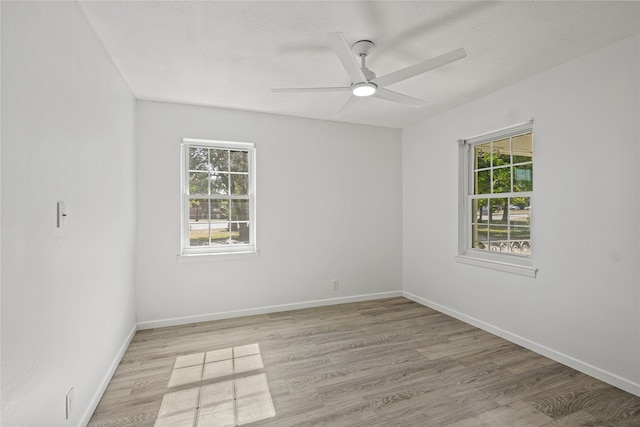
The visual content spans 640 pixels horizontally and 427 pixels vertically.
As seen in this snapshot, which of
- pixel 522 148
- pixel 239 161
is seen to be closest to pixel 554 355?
pixel 522 148

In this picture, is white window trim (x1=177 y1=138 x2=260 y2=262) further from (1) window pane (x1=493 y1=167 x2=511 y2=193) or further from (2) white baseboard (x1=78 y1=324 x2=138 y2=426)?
(1) window pane (x1=493 y1=167 x2=511 y2=193)

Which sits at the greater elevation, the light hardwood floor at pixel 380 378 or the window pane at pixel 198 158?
the window pane at pixel 198 158

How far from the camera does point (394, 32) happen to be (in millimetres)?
2244

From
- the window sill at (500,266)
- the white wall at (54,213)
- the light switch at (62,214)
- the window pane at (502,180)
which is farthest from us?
the window pane at (502,180)

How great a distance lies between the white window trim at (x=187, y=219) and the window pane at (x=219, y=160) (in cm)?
6

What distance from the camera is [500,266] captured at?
10.8 ft

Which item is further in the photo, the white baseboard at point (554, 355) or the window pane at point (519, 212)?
the window pane at point (519, 212)

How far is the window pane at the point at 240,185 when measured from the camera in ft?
13.1

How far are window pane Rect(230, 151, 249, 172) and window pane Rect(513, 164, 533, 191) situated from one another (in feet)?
9.96

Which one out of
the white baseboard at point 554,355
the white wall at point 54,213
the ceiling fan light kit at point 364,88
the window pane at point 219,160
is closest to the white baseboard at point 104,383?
the white wall at point 54,213

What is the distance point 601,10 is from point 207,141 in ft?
11.9

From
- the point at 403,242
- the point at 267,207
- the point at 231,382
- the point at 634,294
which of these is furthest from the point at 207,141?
the point at 634,294

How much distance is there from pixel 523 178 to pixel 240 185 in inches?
124

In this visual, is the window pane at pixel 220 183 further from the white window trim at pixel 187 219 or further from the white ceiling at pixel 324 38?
the white ceiling at pixel 324 38
